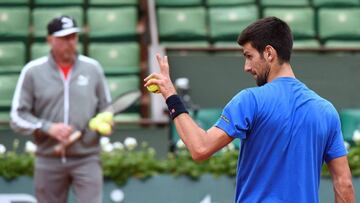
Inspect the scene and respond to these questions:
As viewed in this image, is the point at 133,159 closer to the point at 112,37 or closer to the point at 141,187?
the point at 141,187

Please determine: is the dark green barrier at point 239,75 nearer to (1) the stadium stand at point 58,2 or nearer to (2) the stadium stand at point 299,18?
(2) the stadium stand at point 299,18

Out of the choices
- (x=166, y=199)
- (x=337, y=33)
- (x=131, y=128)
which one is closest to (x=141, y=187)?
(x=166, y=199)

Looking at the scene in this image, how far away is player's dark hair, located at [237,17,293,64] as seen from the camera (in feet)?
12.4

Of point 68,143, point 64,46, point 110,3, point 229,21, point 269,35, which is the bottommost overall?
point 68,143

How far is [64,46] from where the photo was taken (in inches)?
278

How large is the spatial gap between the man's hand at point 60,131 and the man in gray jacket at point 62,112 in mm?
155

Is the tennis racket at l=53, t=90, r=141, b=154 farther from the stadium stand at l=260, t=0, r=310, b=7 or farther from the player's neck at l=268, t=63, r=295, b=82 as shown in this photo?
the stadium stand at l=260, t=0, r=310, b=7

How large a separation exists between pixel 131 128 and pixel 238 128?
4923mm

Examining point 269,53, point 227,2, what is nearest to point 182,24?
point 227,2

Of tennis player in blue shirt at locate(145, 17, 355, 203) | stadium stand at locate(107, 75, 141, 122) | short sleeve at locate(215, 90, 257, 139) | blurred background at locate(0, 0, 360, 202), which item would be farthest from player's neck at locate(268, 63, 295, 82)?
stadium stand at locate(107, 75, 141, 122)

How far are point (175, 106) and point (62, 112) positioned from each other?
3.31 meters

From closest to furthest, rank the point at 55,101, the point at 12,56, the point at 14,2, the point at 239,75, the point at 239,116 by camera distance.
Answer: the point at 239,116 < the point at 55,101 < the point at 239,75 < the point at 12,56 < the point at 14,2

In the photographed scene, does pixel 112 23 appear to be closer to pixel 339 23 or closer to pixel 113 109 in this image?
pixel 339 23

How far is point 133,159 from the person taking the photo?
25.2ft
